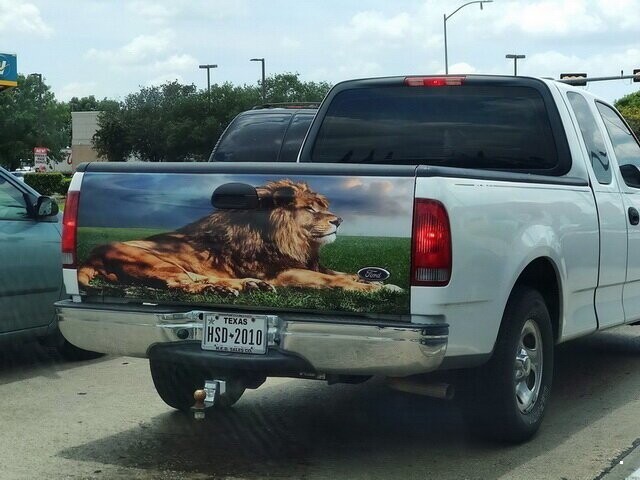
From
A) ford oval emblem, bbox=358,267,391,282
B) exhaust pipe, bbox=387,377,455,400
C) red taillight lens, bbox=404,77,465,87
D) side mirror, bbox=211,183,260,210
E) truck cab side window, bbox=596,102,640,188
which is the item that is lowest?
exhaust pipe, bbox=387,377,455,400

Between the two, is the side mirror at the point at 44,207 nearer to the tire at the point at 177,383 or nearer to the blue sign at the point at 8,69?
the tire at the point at 177,383

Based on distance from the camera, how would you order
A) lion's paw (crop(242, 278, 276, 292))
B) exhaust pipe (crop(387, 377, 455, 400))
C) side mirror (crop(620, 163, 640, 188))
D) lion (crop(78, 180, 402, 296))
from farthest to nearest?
side mirror (crop(620, 163, 640, 188)) → exhaust pipe (crop(387, 377, 455, 400)) → lion's paw (crop(242, 278, 276, 292)) → lion (crop(78, 180, 402, 296))

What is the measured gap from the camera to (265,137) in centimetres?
1104

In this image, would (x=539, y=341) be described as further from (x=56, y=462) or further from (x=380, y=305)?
(x=56, y=462)

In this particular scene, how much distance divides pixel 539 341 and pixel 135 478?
2.24 metres

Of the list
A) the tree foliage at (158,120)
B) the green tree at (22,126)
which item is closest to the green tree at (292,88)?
the tree foliage at (158,120)

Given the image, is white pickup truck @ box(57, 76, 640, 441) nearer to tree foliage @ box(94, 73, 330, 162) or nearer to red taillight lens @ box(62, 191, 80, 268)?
red taillight lens @ box(62, 191, 80, 268)

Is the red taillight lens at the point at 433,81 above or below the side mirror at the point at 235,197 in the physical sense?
above

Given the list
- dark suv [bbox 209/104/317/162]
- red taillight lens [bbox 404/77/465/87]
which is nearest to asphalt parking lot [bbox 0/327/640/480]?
red taillight lens [bbox 404/77/465/87]

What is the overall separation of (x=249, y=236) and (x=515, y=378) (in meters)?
1.57

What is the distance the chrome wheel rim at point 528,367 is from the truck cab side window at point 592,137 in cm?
133

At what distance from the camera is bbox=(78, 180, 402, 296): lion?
4.57 meters

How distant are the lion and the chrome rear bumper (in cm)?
16

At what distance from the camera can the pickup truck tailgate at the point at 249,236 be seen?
4.51 meters
